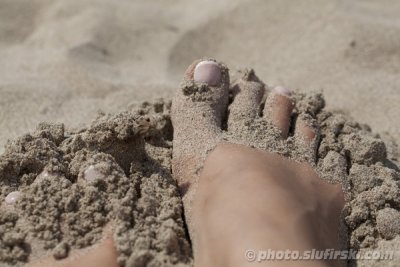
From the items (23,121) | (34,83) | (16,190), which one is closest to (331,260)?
(16,190)

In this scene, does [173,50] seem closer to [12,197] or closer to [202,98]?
[202,98]

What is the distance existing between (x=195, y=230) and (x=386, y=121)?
1.27m

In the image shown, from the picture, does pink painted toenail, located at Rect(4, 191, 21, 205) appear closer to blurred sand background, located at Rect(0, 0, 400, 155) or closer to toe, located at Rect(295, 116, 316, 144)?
blurred sand background, located at Rect(0, 0, 400, 155)

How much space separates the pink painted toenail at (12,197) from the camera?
69.2 inches

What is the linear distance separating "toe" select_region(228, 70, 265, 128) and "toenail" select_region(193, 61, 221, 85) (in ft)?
0.36

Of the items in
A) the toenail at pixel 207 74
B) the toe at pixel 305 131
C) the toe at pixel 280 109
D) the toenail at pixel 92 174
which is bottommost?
the toenail at pixel 92 174

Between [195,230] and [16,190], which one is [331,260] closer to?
[195,230]

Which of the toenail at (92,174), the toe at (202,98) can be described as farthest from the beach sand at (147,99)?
the toe at (202,98)

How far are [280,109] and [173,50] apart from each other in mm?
1253

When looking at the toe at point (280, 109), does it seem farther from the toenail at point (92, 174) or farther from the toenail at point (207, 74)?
the toenail at point (92, 174)

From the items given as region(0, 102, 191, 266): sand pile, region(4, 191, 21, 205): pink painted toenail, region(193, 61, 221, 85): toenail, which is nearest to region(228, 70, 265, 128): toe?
region(193, 61, 221, 85): toenail

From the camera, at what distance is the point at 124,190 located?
5.82ft

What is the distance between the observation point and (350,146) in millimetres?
2105

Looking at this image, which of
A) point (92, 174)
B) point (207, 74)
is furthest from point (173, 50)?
point (92, 174)
